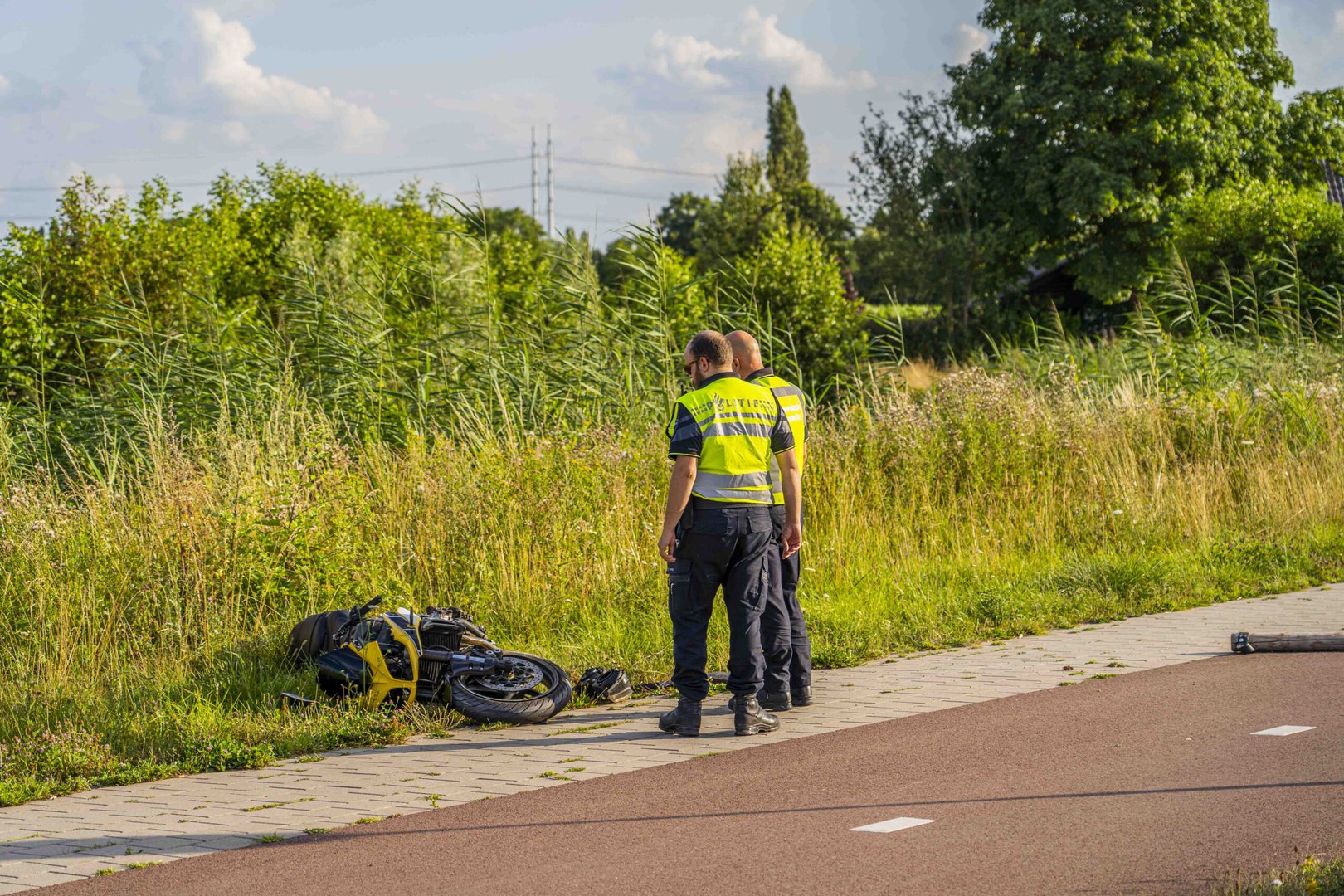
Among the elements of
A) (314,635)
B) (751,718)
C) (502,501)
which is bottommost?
(751,718)

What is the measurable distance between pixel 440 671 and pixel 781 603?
196cm

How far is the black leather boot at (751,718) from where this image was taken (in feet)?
23.0

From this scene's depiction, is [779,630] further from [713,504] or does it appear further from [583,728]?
[583,728]

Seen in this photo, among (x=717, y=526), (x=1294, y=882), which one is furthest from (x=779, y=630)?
(x=1294, y=882)

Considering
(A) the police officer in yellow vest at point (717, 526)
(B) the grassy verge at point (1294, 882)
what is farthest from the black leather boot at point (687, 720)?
(B) the grassy verge at point (1294, 882)

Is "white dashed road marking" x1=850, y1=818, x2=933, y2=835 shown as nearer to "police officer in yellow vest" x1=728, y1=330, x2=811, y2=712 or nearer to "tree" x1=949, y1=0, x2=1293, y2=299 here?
"police officer in yellow vest" x1=728, y1=330, x2=811, y2=712

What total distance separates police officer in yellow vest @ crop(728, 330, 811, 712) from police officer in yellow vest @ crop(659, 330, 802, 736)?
0.31 metres

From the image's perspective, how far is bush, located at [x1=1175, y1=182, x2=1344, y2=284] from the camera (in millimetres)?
27531

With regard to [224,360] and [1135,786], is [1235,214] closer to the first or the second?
[224,360]

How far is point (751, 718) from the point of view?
23.0 feet

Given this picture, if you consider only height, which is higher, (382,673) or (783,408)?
(783,408)

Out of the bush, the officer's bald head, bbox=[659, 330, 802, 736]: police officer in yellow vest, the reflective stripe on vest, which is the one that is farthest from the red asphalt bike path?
the bush

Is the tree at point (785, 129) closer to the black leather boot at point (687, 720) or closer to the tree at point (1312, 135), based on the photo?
the tree at point (1312, 135)

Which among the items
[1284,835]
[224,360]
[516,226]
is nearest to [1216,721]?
[1284,835]
